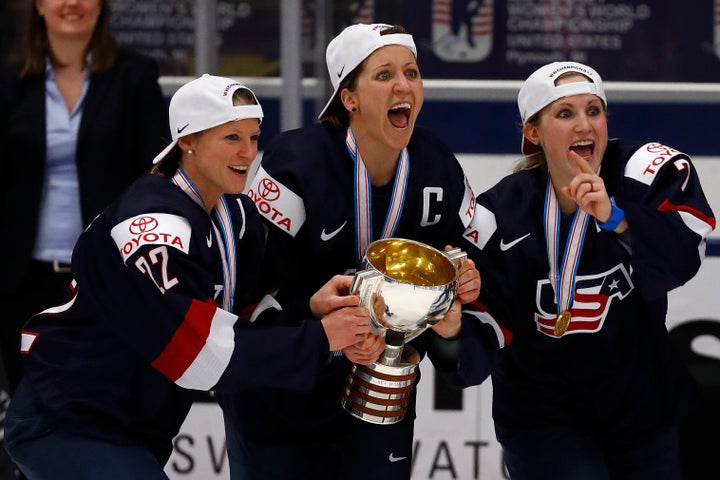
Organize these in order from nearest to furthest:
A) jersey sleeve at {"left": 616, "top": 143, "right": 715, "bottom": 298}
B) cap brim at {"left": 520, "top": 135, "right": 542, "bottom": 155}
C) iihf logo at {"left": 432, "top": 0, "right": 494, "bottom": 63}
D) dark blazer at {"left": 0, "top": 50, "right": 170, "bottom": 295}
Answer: jersey sleeve at {"left": 616, "top": 143, "right": 715, "bottom": 298}, cap brim at {"left": 520, "top": 135, "right": 542, "bottom": 155}, dark blazer at {"left": 0, "top": 50, "right": 170, "bottom": 295}, iihf logo at {"left": 432, "top": 0, "right": 494, "bottom": 63}

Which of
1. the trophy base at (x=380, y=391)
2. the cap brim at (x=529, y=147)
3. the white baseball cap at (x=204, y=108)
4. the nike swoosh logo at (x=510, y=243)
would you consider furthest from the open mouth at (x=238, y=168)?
the cap brim at (x=529, y=147)

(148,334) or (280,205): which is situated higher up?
(280,205)

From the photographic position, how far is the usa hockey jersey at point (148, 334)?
292 centimetres

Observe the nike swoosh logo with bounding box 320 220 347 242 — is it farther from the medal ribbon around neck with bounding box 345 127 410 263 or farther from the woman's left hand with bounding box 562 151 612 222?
the woman's left hand with bounding box 562 151 612 222

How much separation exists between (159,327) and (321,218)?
0.55 meters

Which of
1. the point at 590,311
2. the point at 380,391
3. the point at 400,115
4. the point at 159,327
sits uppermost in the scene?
the point at 400,115

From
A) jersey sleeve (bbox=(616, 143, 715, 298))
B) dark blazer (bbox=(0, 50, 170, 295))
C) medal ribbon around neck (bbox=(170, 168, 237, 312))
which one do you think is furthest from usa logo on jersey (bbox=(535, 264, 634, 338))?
dark blazer (bbox=(0, 50, 170, 295))

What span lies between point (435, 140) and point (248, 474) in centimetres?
102

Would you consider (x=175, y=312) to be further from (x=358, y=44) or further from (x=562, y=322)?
(x=562, y=322)

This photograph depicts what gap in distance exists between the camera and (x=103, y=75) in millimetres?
4168

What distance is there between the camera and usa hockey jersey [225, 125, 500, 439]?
3275 mm

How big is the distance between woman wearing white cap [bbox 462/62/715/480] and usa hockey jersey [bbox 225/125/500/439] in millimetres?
159

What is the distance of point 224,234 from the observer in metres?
3.12

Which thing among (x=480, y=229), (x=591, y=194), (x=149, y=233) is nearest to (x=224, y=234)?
(x=149, y=233)
